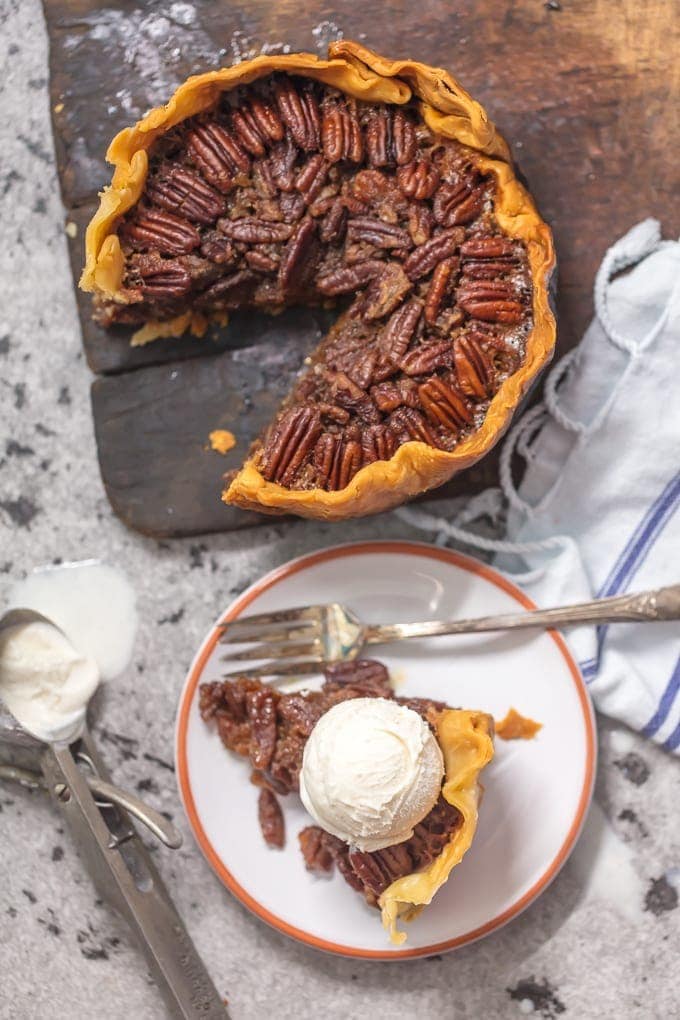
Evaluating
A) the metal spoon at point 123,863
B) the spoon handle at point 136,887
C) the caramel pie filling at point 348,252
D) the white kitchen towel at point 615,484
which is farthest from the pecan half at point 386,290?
the spoon handle at point 136,887

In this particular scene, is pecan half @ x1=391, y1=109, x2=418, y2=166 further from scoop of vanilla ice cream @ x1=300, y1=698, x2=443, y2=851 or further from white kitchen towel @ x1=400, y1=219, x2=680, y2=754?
scoop of vanilla ice cream @ x1=300, y1=698, x2=443, y2=851

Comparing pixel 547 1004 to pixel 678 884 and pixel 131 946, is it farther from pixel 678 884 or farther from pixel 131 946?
pixel 131 946

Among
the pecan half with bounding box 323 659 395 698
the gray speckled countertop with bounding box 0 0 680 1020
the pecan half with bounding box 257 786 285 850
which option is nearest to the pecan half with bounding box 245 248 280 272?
the gray speckled countertop with bounding box 0 0 680 1020

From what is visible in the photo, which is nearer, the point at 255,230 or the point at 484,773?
the point at 255,230

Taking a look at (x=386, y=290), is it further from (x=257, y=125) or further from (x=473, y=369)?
(x=257, y=125)

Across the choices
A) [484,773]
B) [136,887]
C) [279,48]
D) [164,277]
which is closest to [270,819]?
[136,887]
